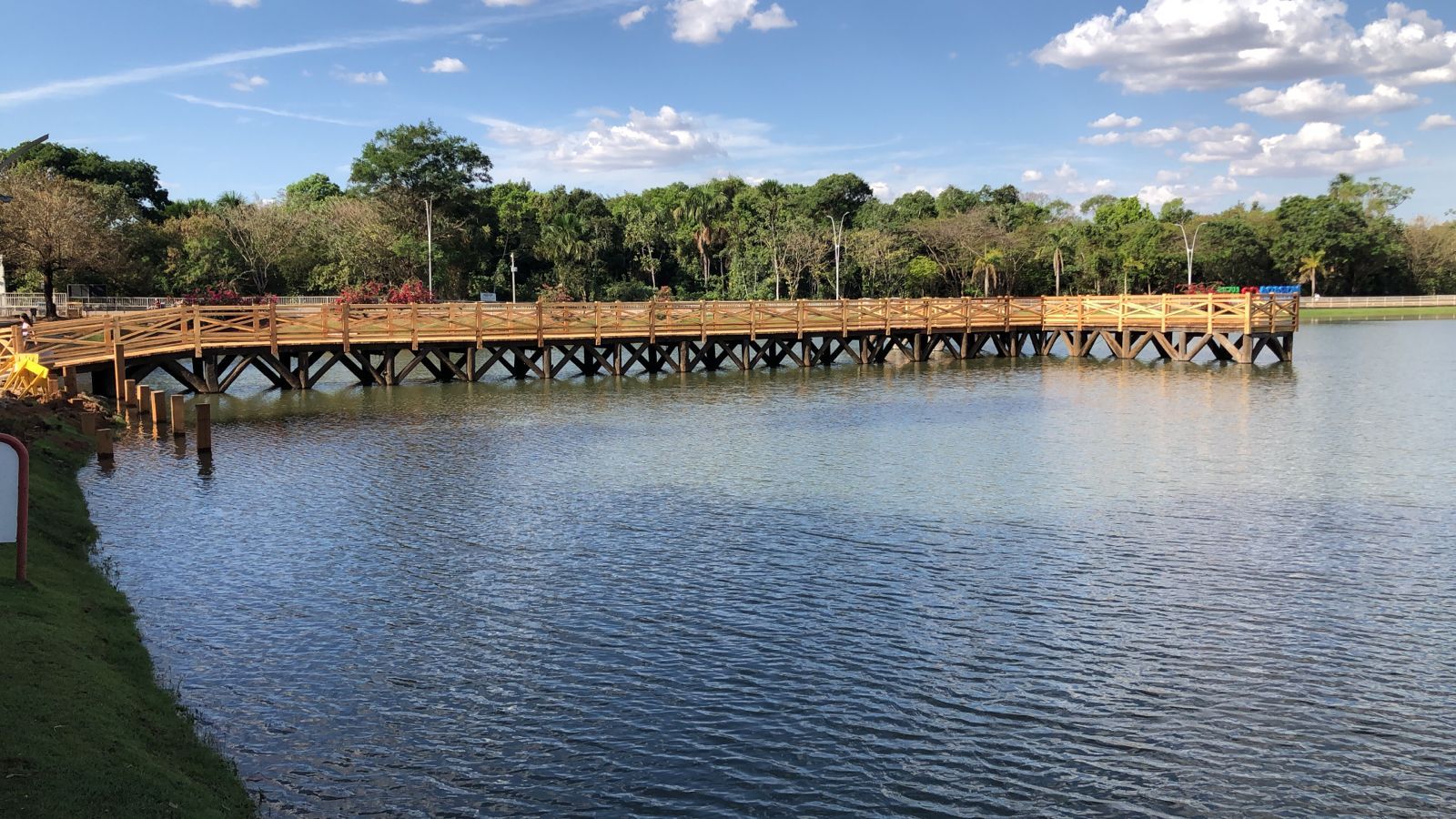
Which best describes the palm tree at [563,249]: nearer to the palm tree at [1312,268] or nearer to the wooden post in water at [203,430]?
the wooden post in water at [203,430]

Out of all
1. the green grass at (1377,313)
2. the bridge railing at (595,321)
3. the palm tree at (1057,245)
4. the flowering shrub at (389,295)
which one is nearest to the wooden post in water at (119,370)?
the bridge railing at (595,321)

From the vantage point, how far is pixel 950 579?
1582 cm

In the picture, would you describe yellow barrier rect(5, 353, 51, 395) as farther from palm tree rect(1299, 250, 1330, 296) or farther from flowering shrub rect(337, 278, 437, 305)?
palm tree rect(1299, 250, 1330, 296)

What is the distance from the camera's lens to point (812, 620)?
14102 millimetres

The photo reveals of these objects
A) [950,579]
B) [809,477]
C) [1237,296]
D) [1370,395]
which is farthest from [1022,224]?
[950,579]

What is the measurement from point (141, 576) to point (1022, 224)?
319ft

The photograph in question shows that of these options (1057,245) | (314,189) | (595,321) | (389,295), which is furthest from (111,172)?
(1057,245)

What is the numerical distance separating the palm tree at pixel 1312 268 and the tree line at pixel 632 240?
0.34m

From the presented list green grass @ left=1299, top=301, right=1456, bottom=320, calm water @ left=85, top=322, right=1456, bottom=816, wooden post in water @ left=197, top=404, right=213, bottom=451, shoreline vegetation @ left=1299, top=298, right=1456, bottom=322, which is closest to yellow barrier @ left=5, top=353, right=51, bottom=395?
calm water @ left=85, top=322, right=1456, bottom=816

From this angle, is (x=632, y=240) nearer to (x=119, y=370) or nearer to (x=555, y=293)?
(x=555, y=293)

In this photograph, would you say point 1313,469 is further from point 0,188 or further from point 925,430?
point 0,188

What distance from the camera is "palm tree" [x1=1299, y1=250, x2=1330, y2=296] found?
11250cm

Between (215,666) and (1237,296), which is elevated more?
(1237,296)

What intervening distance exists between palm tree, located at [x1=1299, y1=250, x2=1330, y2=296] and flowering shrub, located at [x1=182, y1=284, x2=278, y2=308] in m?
101
